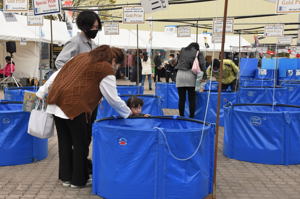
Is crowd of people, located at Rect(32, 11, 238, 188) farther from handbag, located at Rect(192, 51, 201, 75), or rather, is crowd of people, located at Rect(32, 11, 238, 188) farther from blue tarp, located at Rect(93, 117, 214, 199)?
handbag, located at Rect(192, 51, 201, 75)

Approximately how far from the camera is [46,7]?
277 inches

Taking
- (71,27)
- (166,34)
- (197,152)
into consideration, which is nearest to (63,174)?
(197,152)

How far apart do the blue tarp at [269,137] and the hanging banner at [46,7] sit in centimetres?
363

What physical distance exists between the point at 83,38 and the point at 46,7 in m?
2.77

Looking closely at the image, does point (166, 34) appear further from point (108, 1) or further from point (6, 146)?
point (6, 146)

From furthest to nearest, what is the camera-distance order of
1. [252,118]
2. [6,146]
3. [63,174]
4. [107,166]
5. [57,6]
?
[57,6], [252,118], [6,146], [63,174], [107,166]

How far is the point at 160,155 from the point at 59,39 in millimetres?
16003

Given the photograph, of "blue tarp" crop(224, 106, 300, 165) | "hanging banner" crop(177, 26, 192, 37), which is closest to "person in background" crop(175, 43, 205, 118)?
"blue tarp" crop(224, 106, 300, 165)

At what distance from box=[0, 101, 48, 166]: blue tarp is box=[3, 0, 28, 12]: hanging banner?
429 cm

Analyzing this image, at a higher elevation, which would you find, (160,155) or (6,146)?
(160,155)

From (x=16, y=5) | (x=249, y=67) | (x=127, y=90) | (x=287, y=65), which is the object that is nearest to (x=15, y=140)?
(x=127, y=90)

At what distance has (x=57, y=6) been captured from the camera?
6.90 m

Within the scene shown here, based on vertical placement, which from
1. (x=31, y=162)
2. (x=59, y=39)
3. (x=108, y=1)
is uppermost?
(x=108, y=1)

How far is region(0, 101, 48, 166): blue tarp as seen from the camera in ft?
17.3
